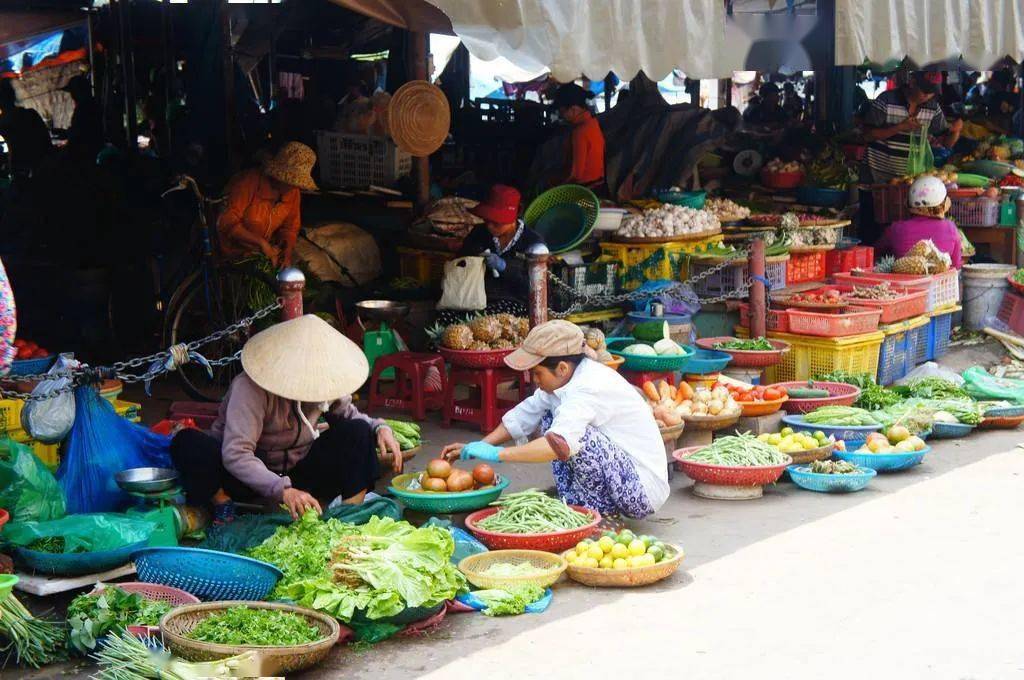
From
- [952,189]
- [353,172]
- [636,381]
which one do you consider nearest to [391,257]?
[353,172]

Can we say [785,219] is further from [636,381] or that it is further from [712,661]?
[712,661]

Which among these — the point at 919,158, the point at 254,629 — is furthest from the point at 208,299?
the point at 919,158

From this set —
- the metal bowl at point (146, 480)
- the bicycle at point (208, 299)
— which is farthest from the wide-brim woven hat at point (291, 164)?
the metal bowl at point (146, 480)

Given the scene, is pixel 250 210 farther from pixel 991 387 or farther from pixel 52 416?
pixel 991 387

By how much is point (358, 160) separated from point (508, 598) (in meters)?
6.37

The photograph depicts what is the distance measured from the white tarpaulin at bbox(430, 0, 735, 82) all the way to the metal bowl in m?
2.43

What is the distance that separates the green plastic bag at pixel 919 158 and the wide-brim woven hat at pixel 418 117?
5544 millimetres

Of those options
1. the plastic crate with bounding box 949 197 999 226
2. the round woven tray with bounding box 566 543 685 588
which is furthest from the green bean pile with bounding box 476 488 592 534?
the plastic crate with bounding box 949 197 999 226

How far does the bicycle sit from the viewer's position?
8383 mm

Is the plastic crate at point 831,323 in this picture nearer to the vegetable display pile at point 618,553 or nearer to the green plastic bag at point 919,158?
the green plastic bag at point 919,158

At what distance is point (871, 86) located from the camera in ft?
80.4

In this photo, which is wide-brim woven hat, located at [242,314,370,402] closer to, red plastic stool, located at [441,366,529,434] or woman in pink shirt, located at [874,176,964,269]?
red plastic stool, located at [441,366,529,434]

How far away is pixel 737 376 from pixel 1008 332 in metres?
3.97

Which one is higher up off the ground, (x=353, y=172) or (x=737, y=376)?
(x=353, y=172)
